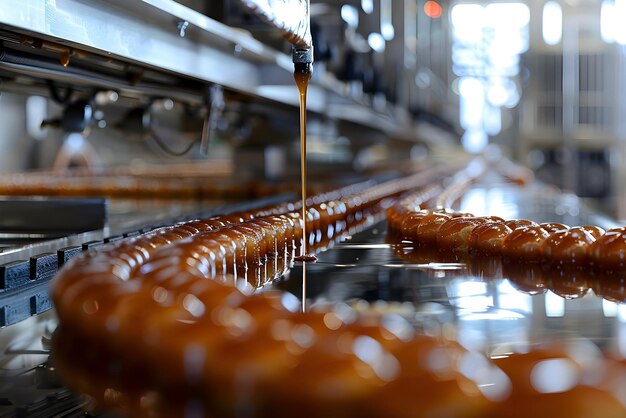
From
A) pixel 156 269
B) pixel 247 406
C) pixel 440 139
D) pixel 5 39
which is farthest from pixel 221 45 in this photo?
pixel 440 139

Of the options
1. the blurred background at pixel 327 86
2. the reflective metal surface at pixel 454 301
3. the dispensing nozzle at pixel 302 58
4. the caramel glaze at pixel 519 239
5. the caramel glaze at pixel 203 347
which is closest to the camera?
the caramel glaze at pixel 203 347

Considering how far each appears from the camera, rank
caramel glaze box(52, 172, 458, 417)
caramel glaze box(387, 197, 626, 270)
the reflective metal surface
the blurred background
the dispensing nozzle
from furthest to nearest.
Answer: the blurred background → the dispensing nozzle → caramel glaze box(387, 197, 626, 270) → the reflective metal surface → caramel glaze box(52, 172, 458, 417)

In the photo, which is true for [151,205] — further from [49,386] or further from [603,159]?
[603,159]

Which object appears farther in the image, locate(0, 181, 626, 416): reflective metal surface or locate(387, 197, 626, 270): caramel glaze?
locate(387, 197, 626, 270): caramel glaze

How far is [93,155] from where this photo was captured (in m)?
8.59

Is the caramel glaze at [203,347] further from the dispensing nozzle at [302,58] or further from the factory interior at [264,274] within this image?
the dispensing nozzle at [302,58]

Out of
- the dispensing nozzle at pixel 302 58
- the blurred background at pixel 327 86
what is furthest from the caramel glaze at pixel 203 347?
the dispensing nozzle at pixel 302 58

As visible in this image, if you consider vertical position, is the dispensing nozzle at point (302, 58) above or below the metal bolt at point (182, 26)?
below

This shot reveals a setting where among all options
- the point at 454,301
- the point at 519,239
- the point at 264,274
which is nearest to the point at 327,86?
the point at 519,239

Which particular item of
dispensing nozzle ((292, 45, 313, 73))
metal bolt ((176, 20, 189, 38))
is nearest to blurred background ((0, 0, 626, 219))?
metal bolt ((176, 20, 189, 38))

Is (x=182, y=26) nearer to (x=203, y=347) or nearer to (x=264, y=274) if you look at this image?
(x=264, y=274)

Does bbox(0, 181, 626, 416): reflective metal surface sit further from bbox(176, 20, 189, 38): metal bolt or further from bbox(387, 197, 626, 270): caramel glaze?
bbox(176, 20, 189, 38): metal bolt

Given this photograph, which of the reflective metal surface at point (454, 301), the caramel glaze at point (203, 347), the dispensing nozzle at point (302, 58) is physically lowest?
the reflective metal surface at point (454, 301)

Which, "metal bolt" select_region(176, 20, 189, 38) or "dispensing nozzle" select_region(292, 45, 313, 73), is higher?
"metal bolt" select_region(176, 20, 189, 38)
